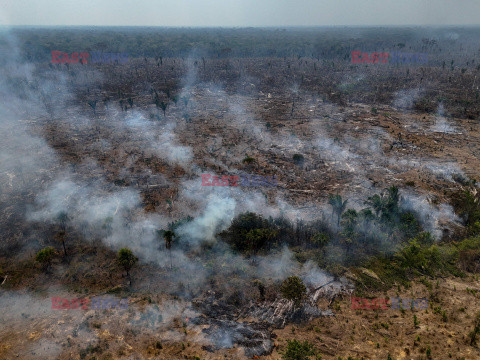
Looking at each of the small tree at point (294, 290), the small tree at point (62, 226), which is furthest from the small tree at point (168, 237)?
the small tree at point (294, 290)

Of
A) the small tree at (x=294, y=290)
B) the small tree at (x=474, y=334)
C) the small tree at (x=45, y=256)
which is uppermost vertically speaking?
the small tree at (x=45, y=256)

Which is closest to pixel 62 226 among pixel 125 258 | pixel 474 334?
pixel 125 258

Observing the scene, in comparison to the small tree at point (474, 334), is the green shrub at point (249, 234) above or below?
above

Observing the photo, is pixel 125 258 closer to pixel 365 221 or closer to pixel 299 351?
pixel 299 351

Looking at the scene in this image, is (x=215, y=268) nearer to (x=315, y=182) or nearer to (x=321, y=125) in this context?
(x=315, y=182)

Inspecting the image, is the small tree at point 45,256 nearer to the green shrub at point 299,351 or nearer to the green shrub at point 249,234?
the green shrub at point 249,234

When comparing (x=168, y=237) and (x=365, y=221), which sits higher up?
(x=168, y=237)

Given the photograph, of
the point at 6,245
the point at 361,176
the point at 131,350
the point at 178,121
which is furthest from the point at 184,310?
the point at 178,121

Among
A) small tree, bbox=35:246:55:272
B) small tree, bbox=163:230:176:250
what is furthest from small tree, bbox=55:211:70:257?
small tree, bbox=163:230:176:250

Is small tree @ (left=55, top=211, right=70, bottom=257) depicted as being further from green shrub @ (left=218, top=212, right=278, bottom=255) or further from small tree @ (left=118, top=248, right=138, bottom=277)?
green shrub @ (left=218, top=212, right=278, bottom=255)

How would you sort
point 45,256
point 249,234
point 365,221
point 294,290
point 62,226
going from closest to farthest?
point 294,290
point 45,256
point 249,234
point 365,221
point 62,226

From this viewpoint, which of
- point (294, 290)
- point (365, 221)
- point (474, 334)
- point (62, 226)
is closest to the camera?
point (474, 334)
